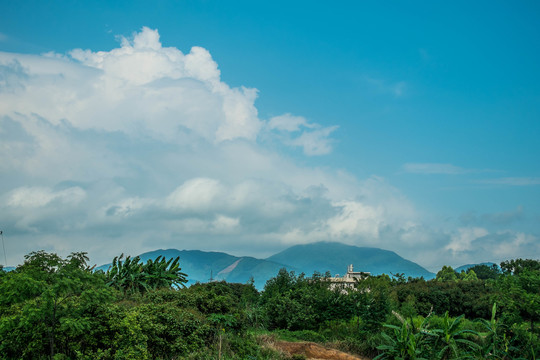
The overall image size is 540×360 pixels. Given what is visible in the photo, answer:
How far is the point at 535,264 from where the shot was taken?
5412 cm

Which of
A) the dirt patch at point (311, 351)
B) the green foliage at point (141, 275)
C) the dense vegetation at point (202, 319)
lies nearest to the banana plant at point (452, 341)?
the dense vegetation at point (202, 319)

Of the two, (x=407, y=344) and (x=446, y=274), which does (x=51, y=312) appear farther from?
(x=446, y=274)

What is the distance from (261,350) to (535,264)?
50.9 metres

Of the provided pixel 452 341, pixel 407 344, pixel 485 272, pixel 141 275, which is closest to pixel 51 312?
pixel 141 275

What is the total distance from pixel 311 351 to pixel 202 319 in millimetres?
5489

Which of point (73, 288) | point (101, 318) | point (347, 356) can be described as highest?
point (73, 288)

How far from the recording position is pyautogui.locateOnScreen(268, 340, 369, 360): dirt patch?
18.2 meters

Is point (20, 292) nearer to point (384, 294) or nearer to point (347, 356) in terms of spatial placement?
point (347, 356)

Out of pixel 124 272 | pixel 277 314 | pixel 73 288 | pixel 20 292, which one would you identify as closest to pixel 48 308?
pixel 73 288

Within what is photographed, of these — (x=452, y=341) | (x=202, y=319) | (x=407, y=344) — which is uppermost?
(x=202, y=319)

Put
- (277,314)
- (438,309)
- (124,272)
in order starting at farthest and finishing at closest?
(438,309) → (277,314) → (124,272)

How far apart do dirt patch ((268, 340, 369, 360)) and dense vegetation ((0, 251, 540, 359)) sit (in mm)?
1011

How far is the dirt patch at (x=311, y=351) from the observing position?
18.2 meters

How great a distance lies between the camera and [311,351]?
1855cm
